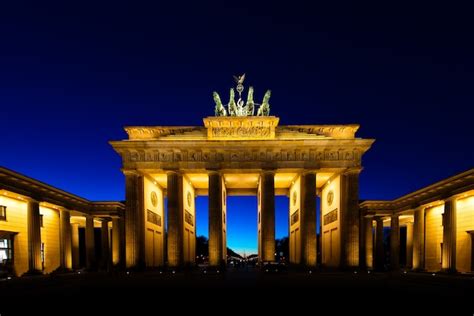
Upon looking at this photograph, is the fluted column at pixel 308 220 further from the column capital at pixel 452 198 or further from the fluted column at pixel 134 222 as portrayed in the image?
the fluted column at pixel 134 222

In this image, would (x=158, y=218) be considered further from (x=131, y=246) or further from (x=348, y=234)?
(x=348, y=234)

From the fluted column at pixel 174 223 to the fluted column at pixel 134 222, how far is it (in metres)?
3.03

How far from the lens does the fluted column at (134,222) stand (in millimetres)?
41562

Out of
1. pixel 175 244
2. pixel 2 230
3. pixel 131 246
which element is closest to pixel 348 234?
pixel 175 244

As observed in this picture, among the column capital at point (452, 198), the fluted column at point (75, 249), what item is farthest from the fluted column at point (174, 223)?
the column capital at point (452, 198)

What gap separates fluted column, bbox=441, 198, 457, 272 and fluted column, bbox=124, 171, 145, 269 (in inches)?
1148

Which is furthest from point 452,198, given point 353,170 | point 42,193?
point 42,193

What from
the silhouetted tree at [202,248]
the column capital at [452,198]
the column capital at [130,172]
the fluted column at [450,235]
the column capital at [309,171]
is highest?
the column capital at [130,172]

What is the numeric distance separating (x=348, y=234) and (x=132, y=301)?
30.0m

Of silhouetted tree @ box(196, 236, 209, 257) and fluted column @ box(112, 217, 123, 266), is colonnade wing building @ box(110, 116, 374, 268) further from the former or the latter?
silhouetted tree @ box(196, 236, 209, 257)

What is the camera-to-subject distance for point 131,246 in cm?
4159

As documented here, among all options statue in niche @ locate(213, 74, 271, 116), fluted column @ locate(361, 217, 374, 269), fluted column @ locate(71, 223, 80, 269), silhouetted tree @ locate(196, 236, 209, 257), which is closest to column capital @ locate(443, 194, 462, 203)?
fluted column @ locate(361, 217, 374, 269)

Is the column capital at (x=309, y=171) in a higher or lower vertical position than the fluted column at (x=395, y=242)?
Answer: higher

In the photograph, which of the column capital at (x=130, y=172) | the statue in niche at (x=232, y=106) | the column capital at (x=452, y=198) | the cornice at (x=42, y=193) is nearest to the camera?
the cornice at (x=42, y=193)
